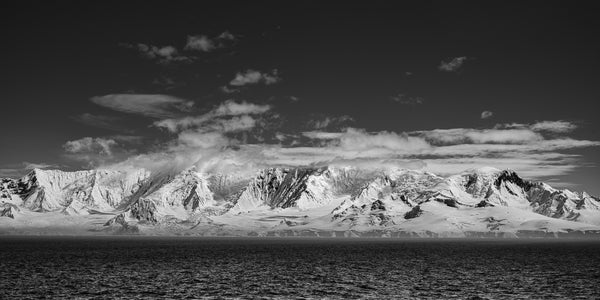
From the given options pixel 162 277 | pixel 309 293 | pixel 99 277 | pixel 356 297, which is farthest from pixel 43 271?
pixel 356 297

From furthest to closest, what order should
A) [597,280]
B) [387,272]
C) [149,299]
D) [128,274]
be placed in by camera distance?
[387,272]
[128,274]
[597,280]
[149,299]

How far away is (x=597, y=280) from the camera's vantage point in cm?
13000

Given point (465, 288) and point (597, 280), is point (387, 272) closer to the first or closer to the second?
point (465, 288)

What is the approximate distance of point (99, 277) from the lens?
430 feet

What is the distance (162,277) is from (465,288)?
65985 millimetres

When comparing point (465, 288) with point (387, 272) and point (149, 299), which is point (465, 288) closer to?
point (387, 272)

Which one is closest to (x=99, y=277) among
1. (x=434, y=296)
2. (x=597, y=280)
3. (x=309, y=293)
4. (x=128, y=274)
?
(x=128, y=274)

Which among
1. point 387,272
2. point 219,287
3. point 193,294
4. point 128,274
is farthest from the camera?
point 387,272

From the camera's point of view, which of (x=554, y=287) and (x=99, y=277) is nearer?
(x=554, y=287)

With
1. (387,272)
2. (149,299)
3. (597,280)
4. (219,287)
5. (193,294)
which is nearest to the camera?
(149,299)

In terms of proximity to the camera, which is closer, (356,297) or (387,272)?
(356,297)

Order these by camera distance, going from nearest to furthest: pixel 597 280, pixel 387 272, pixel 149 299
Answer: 1. pixel 149 299
2. pixel 597 280
3. pixel 387 272

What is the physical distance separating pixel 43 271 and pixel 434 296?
99448 millimetres

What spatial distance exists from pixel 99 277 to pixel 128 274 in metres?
8.62
